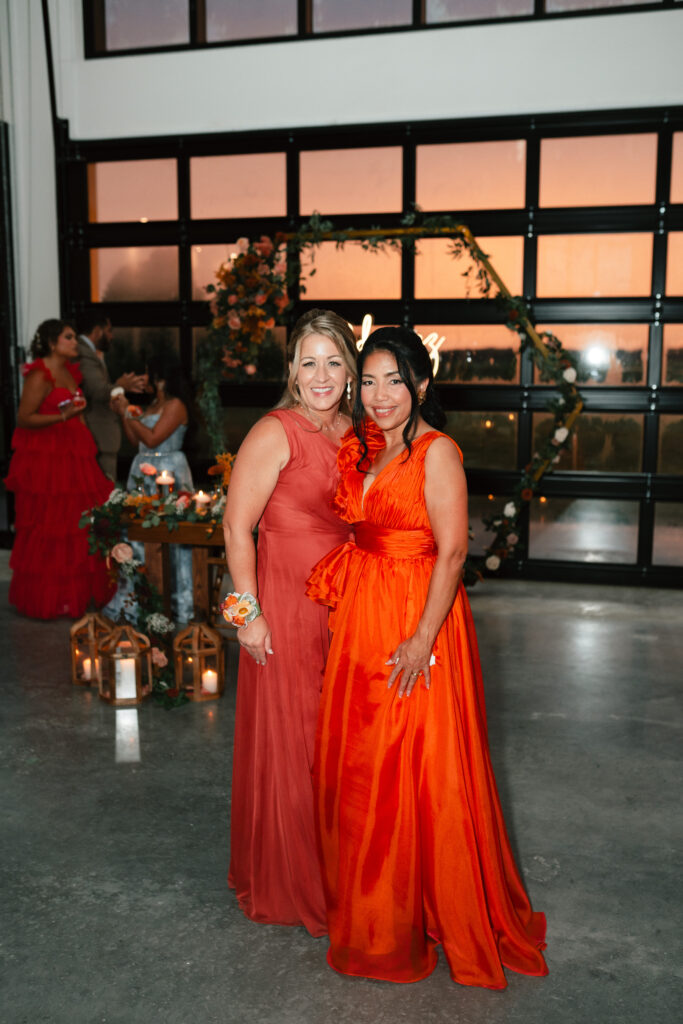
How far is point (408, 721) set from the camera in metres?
2.31

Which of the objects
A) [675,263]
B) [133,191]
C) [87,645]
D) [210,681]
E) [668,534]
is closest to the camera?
[210,681]

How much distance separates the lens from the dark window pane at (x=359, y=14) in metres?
6.39

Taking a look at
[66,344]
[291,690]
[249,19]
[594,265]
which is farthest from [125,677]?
[249,19]

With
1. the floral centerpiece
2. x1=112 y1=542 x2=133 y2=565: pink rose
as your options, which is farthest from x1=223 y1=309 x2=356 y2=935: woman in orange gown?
the floral centerpiece

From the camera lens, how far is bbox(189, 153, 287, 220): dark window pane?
22.1 ft

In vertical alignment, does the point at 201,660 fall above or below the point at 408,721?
below

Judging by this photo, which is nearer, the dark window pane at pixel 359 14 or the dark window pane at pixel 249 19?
the dark window pane at pixel 359 14

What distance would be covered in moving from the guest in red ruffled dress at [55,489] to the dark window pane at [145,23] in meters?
2.65

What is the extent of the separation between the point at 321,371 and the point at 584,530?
4.49m

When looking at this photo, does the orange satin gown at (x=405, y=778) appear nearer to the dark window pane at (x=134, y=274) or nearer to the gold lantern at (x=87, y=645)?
the gold lantern at (x=87, y=645)

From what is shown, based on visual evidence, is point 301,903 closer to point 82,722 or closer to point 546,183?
point 82,722

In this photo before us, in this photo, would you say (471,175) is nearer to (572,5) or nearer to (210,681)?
(572,5)

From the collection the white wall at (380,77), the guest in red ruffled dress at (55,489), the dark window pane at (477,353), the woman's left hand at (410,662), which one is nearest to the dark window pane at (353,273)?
the dark window pane at (477,353)

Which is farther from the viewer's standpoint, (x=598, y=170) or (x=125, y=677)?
(x=598, y=170)
